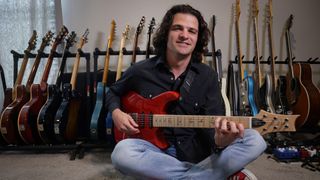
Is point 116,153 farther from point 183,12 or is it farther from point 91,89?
point 91,89

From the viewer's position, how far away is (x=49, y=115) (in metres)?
1.89

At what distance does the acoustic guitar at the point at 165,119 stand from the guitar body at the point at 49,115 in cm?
77

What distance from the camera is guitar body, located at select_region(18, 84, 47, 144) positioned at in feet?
6.04

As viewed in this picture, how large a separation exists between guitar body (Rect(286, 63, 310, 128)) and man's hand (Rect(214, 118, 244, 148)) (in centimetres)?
134

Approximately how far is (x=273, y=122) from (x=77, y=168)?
124cm

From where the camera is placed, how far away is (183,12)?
1.34 metres

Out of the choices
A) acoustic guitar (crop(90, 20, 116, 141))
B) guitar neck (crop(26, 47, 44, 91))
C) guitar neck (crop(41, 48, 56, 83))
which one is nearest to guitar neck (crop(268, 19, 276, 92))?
acoustic guitar (crop(90, 20, 116, 141))

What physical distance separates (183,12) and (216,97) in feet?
1.56

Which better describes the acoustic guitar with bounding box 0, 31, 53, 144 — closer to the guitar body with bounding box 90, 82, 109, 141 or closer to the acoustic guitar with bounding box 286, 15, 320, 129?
the guitar body with bounding box 90, 82, 109, 141

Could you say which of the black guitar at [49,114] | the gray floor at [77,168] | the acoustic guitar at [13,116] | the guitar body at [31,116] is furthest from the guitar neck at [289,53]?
the acoustic guitar at [13,116]

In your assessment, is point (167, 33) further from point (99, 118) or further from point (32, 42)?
point (32, 42)

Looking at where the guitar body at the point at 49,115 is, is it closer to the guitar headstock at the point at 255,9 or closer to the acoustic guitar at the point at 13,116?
the acoustic guitar at the point at 13,116

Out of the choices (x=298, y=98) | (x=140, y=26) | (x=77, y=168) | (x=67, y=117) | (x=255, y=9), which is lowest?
(x=77, y=168)

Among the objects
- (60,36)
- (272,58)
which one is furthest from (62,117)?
(272,58)
